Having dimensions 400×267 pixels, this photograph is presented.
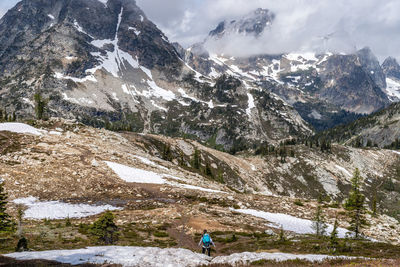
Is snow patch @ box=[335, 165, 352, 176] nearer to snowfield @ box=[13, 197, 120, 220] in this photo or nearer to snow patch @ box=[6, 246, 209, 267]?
snowfield @ box=[13, 197, 120, 220]

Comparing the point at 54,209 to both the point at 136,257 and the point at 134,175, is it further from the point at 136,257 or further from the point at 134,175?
the point at 136,257

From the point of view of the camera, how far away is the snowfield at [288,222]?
1657 inches

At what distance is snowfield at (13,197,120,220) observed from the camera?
38.4 metres

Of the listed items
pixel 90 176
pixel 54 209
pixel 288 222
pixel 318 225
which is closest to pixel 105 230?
pixel 54 209

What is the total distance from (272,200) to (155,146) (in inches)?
3357

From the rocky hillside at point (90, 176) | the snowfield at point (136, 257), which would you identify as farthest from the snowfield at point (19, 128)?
the snowfield at point (136, 257)

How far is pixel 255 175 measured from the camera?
167000 mm

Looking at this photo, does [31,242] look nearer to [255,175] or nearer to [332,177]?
[255,175]

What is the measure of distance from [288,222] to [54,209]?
36082 mm

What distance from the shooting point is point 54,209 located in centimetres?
4075

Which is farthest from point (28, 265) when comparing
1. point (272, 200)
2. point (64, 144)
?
point (64, 144)

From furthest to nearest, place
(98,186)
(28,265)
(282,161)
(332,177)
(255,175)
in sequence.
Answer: (282,161) → (332,177) → (255,175) → (98,186) → (28,265)

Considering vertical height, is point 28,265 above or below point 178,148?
below

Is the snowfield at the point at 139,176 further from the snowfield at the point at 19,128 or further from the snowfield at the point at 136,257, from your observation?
the snowfield at the point at 136,257
